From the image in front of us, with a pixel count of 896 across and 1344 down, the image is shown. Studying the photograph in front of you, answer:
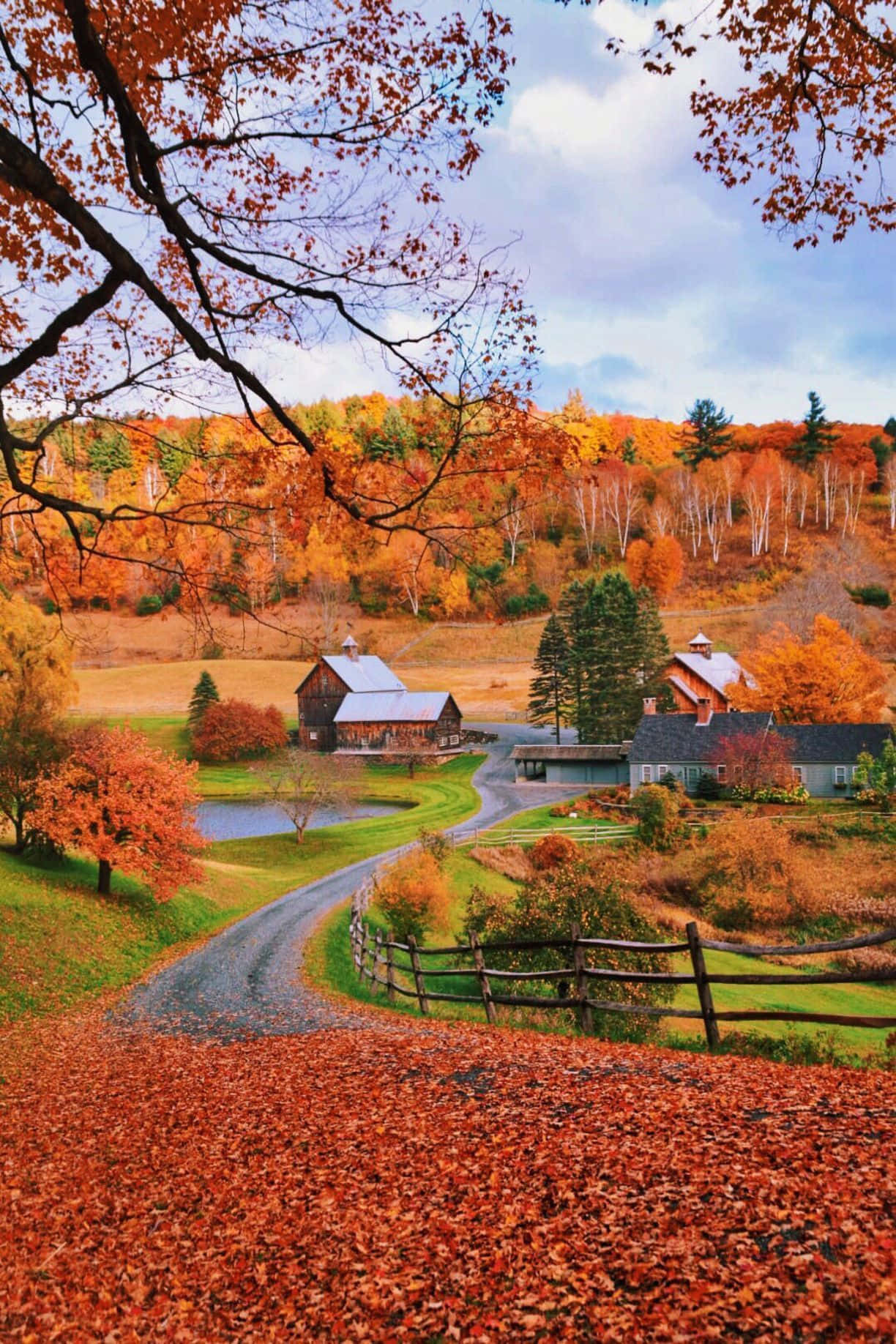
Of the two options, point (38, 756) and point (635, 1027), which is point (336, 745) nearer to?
point (38, 756)

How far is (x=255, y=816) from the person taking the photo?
34812mm

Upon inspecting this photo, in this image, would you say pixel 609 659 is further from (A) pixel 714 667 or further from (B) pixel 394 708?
(B) pixel 394 708

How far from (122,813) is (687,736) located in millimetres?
29113

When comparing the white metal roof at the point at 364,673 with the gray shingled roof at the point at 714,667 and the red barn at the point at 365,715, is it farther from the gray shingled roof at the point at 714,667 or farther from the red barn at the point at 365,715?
the gray shingled roof at the point at 714,667

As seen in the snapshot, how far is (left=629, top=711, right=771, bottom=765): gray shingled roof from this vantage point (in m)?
39.3

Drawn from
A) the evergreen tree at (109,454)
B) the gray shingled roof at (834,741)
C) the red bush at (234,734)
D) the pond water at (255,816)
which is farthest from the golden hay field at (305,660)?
the evergreen tree at (109,454)

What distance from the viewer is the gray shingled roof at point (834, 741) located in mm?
37250

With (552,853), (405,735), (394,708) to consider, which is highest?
(394,708)

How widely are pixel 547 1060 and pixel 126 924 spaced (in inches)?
614

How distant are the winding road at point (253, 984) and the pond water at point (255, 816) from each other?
569 cm

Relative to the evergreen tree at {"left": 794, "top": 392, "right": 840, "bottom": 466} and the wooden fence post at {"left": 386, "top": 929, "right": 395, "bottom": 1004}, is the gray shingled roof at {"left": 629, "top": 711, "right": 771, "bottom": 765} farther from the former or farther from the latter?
the evergreen tree at {"left": 794, "top": 392, "right": 840, "bottom": 466}

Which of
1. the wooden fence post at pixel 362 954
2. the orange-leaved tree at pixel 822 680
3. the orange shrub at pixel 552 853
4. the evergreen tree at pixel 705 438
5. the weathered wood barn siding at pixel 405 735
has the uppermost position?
the evergreen tree at pixel 705 438

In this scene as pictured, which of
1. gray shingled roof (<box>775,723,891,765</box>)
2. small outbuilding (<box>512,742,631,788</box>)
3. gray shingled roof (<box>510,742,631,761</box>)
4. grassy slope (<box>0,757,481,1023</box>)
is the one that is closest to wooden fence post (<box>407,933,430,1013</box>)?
grassy slope (<box>0,757,481,1023</box>)

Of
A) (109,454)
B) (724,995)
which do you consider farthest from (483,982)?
(724,995)
